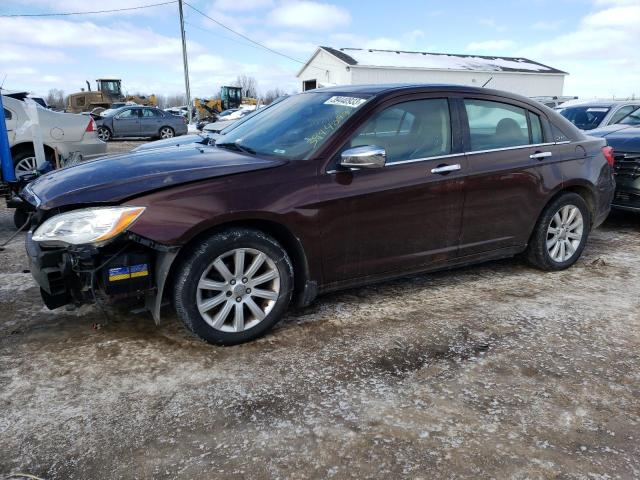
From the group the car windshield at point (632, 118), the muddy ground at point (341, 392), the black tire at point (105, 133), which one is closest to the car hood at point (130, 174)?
the muddy ground at point (341, 392)

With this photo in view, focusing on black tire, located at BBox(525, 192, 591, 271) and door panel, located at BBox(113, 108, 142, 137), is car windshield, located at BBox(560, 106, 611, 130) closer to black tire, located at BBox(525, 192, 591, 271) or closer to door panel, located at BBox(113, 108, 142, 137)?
black tire, located at BBox(525, 192, 591, 271)

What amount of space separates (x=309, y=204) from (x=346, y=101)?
0.96m

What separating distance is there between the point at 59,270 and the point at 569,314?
343 centimetres

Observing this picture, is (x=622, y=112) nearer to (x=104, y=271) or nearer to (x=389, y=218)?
(x=389, y=218)

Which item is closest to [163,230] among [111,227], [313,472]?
[111,227]

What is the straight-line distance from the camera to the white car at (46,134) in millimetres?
8203

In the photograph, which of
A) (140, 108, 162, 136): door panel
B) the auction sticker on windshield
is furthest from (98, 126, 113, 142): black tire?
the auction sticker on windshield

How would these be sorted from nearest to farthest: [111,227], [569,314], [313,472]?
[313,472], [111,227], [569,314]

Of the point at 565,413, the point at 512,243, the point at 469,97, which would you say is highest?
the point at 469,97

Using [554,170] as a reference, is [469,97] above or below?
above

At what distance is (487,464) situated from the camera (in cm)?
220

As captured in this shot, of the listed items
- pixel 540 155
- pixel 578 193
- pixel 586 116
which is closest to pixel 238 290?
pixel 540 155

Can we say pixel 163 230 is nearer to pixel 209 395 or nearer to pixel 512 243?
pixel 209 395

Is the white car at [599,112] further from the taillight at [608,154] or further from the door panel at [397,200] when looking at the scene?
the door panel at [397,200]
